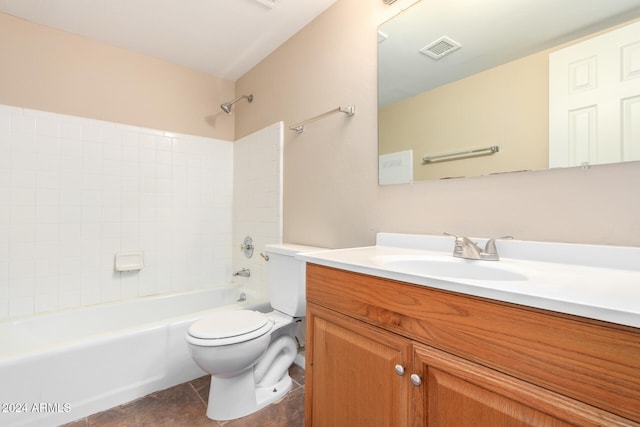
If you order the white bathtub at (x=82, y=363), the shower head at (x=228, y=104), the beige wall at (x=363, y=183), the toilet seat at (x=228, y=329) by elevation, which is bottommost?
the white bathtub at (x=82, y=363)

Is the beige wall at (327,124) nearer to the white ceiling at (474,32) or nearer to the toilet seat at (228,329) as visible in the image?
the white ceiling at (474,32)

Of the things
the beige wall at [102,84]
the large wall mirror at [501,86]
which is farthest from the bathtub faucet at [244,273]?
the large wall mirror at [501,86]

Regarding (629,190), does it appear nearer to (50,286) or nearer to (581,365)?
(581,365)

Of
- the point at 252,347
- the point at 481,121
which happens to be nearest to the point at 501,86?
the point at 481,121

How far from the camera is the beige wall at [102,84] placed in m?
1.88

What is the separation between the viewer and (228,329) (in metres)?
1.38

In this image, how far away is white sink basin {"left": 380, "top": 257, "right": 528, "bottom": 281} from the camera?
925 mm

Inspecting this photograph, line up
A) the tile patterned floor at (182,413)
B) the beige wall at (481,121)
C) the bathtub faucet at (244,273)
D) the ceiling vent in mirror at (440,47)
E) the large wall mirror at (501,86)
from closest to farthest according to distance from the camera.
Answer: the large wall mirror at (501,86) → the beige wall at (481,121) → the ceiling vent in mirror at (440,47) → the tile patterned floor at (182,413) → the bathtub faucet at (244,273)

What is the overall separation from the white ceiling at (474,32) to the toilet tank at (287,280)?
929mm

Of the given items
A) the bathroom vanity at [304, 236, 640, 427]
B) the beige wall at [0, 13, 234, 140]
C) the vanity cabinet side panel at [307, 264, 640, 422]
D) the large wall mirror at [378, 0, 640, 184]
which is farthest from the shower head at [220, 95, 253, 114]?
the vanity cabinet side panel at [307, 264, 640, 422]

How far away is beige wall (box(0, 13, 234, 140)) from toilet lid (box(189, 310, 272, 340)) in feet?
5.51

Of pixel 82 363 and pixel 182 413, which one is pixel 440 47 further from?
pixel 82 363

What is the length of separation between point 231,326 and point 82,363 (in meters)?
0.74

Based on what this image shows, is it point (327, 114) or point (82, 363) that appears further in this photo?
A: point (327, 114)
